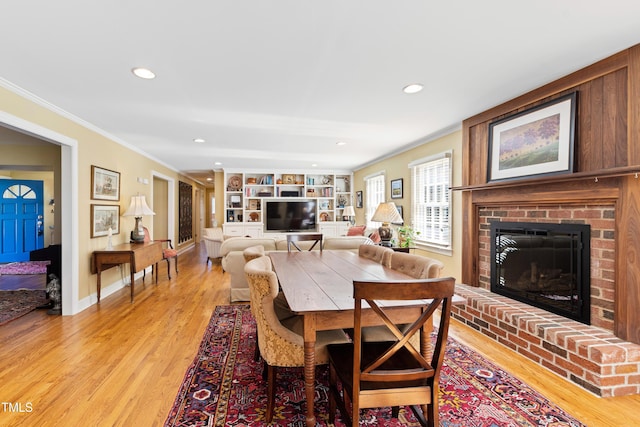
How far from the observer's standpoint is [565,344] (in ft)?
7.43

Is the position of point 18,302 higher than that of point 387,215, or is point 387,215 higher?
point 387,215

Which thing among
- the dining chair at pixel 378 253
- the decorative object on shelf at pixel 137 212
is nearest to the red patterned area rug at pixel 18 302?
the decorative object on shelf at pixel 137 212

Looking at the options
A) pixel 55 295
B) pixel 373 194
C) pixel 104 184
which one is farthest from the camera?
pixel 373 194

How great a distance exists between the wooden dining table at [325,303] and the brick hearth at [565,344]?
1263 millimetres

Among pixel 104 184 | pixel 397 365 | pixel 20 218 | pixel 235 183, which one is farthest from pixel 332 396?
pixel 20 218

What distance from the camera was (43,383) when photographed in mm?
2186

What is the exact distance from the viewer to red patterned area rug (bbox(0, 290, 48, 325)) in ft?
11.6

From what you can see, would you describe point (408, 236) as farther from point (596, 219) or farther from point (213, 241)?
point (213, 241)

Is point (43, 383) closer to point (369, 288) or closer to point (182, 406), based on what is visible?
point (182, 406)

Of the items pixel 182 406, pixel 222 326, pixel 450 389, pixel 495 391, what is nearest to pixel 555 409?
pixel 495 391

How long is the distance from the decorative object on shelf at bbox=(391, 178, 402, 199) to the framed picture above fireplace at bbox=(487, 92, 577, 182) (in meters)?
2.33

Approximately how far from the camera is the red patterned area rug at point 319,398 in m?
1.80

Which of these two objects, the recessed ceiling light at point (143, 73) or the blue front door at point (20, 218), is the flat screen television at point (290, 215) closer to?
the blue front door at point (20, 218)

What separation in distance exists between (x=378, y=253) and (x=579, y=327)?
1606 mm
